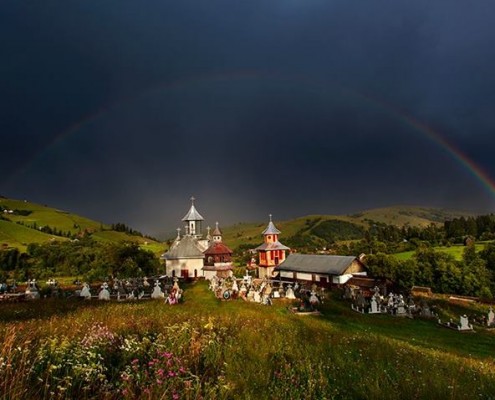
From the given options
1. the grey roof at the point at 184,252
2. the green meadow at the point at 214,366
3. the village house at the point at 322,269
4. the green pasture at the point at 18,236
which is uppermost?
the green pasture at the point at 18,236

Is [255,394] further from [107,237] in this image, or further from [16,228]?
[107,237]

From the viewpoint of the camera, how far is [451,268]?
65438 millimetres

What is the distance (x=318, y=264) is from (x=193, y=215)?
34.3 m

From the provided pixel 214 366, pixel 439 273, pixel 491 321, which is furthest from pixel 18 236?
pixel 214 366

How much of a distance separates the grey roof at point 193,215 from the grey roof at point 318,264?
961 inches

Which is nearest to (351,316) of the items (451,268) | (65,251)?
(451,268)

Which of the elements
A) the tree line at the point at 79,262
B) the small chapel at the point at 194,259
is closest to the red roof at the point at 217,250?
the small chapel at the point at 194,259

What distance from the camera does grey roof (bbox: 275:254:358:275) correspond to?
51594 millimetres

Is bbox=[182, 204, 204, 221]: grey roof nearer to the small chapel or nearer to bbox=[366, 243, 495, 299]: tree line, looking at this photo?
the small chapel

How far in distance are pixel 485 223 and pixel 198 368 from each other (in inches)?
5540

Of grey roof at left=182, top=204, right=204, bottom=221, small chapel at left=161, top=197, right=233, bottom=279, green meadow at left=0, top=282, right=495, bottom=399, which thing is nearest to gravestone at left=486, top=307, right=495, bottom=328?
green meadow at left=0, top=282, right=495, bottom=399

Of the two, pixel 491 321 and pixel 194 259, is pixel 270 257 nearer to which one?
pixel 194 259

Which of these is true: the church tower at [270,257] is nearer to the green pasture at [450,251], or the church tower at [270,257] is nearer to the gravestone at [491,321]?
the green pasture at [450,251]

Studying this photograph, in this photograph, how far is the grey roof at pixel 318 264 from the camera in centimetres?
5159
